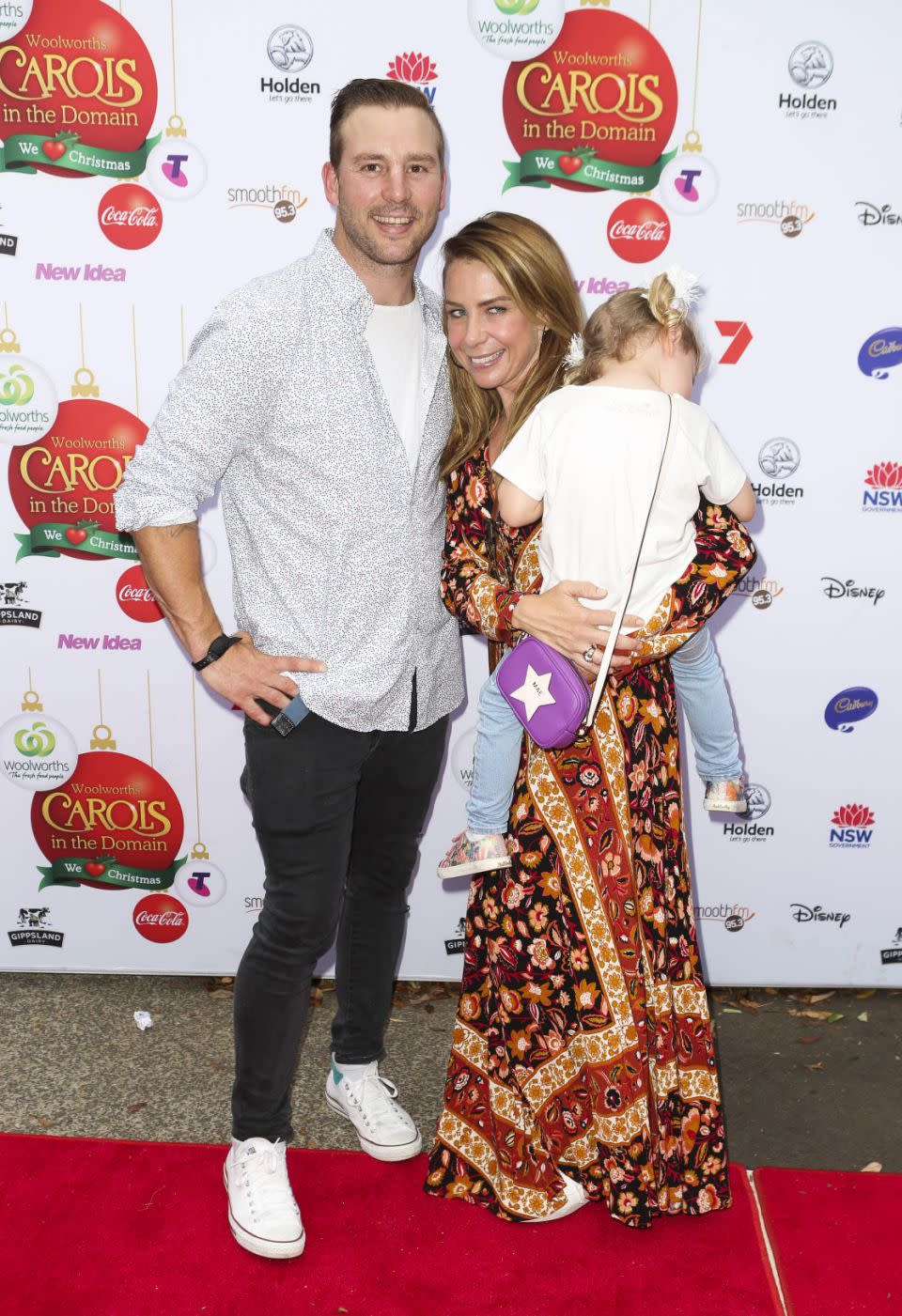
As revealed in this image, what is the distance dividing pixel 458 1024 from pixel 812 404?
6.02ft

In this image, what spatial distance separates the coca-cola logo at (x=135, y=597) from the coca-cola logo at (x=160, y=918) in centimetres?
86

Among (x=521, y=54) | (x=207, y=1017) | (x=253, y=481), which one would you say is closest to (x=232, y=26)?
(x=521, y=54)

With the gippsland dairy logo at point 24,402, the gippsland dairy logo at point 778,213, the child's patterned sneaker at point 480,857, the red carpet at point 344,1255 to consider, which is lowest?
the red carpet at point 344,1255

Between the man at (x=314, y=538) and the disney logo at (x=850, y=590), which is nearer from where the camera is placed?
the man at (x=314, y=538)

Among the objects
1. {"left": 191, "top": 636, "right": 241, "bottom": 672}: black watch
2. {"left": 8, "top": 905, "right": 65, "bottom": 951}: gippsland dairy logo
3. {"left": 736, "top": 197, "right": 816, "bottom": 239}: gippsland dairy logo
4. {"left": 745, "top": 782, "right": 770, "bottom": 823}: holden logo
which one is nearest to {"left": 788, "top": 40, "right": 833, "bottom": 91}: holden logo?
{"left": 736, "top": 197, "right": 816, "bottom": 239}: gippsland dairy logo

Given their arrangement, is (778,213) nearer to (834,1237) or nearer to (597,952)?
(597,952)

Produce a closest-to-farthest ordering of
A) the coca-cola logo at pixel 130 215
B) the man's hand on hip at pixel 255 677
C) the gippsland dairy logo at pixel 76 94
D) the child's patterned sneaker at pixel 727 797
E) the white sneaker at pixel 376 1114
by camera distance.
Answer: the man's hand on hip at pixel 255 677
the child's patterned sneaker at pixel 727 797
the white sneaker at pixel 376 1114
the gippsland dairy logo at pixel 76 94
the coca-cola logo at pixel 130 215

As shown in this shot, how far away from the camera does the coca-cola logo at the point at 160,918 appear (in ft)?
11.2

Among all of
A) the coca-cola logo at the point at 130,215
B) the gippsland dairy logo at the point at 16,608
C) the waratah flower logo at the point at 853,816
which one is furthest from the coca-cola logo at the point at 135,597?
the waratah flower logo at the point at 853,816

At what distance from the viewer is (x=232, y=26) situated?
2.78m

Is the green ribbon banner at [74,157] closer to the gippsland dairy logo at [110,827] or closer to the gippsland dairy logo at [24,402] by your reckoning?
the gippsland dairy logo at [24,402]

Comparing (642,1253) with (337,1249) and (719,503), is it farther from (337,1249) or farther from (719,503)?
(719,503)

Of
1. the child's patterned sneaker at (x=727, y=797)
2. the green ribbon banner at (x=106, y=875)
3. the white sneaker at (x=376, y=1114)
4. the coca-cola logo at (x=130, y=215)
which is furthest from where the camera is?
the green ribbon banner at (x=106, y=875)

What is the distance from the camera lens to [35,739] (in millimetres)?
3271
